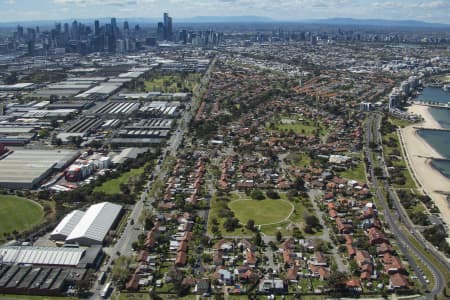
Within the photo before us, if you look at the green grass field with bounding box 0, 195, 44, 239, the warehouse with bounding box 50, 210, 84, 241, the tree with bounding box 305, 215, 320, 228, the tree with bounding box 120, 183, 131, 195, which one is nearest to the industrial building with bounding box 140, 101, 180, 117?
the tree with bounding box 120, 183, 131, 195

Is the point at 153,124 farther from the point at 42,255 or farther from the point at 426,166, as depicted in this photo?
the point at 42,255

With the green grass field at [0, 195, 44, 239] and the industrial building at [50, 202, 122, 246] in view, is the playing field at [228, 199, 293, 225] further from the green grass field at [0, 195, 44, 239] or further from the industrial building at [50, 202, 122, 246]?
the green grass field at [0, 195, 44, 239]

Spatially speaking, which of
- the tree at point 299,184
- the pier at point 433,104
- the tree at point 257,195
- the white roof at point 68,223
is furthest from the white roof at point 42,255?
the pier at point 433,104

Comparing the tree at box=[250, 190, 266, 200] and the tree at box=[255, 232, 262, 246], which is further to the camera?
the tree at box=[250, 190, 266, 200]

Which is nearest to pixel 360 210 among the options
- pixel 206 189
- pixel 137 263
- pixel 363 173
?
pixel 363 173

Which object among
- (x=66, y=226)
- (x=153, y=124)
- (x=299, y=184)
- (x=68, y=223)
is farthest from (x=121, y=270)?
(x=153, y=124)

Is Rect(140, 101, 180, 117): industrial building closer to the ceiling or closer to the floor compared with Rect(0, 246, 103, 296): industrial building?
closer to the ceiling

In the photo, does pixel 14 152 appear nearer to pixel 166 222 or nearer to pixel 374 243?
pixel 166 222
